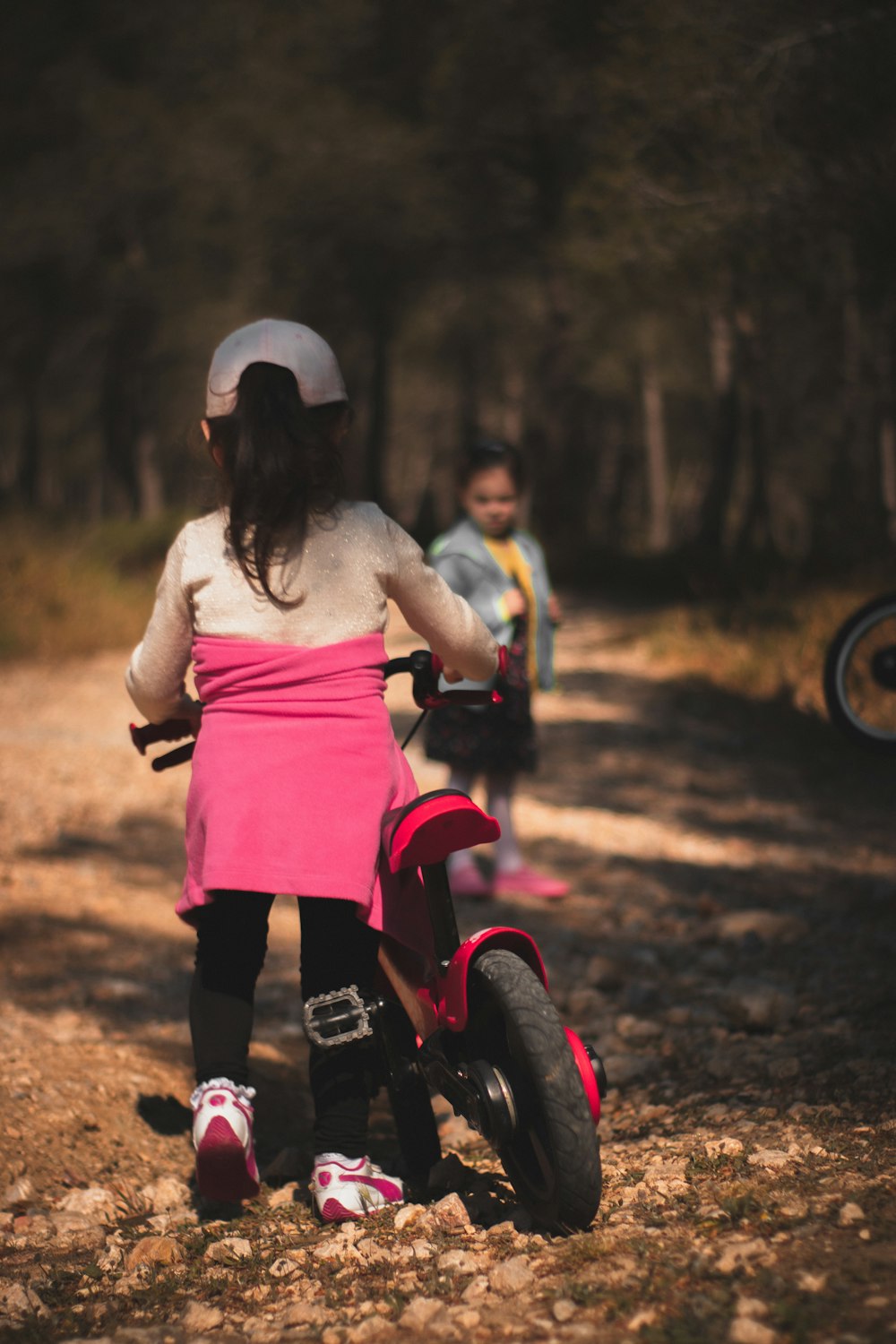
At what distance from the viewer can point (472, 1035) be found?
2336mm

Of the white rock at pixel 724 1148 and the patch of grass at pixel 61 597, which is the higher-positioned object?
the patch of grass at pixel 61 597

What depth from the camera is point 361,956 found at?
2.46 m

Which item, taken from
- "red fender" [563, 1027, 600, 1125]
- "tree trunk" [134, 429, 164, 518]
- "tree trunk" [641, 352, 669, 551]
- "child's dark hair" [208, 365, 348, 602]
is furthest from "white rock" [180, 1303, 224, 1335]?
"tree trunk" [134, 429, 164, 518]

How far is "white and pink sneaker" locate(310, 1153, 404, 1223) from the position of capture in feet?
7.89

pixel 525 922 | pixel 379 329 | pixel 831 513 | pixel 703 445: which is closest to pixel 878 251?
pixel 831 513

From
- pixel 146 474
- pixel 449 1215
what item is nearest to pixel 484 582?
pixel 449 1215

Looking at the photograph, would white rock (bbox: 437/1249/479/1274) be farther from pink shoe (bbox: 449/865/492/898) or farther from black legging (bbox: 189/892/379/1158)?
pink shoe (bbox: 449/865/492/898)

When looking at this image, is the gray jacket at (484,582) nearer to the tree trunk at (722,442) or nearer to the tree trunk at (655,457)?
the tree trunk at (722,442)

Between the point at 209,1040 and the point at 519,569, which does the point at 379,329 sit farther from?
the point at 209,1040

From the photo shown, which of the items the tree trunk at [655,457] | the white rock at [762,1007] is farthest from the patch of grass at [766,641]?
the tree trunk at [655,457]

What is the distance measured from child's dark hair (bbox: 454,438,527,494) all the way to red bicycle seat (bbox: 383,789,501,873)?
2763mm

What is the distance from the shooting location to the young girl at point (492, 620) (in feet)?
15.8

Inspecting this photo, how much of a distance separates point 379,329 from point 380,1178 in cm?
2407

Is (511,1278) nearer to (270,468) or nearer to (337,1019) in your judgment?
(337,1019)
